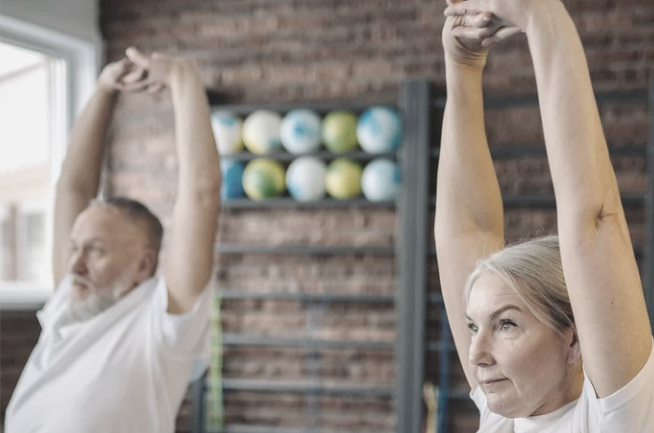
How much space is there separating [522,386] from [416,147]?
326 cm

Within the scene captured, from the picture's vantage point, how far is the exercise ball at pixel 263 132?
4352mm

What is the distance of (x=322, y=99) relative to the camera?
455 cm

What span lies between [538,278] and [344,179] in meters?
3.21

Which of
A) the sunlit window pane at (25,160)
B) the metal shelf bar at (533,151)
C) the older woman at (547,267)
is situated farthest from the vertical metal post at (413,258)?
the older woman at (547,267)

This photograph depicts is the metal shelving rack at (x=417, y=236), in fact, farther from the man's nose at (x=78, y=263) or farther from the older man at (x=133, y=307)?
the man's nose at (x=78, y=263)

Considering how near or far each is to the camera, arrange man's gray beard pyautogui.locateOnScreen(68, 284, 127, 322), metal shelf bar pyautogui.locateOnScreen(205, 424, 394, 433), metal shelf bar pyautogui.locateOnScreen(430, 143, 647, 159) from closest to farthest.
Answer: man's gray beard pyautogui.locateOnScreen(68, 284, 127, 322)
metal shelf bar pyautogui.locateOnScreen(430, 143, 647, 159)
metal shelf bar pyautogui.locateOnScreen(205, 424, 394, 433)

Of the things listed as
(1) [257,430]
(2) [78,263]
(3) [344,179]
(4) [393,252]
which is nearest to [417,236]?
(4) [393,252]

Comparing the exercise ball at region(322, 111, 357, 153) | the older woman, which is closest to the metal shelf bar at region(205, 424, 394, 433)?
the exercise ball at region(322, 111, 357, 153)

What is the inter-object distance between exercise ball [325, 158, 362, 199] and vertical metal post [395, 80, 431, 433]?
255 mm

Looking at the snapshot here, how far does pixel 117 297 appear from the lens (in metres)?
1.88

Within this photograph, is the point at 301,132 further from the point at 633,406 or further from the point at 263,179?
the point at 633,406

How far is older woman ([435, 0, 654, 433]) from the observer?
2.86ft

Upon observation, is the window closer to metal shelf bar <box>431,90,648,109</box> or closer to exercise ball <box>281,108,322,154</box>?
exercise ball <box>281,108,322,154</box>

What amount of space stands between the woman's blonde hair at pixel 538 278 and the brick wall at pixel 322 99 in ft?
10.5
